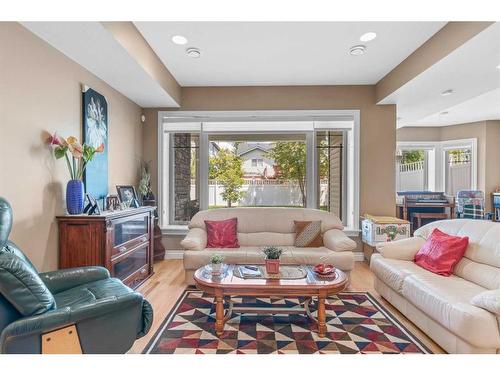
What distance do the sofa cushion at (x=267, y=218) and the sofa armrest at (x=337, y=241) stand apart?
182 mm

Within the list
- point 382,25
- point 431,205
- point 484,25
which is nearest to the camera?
point 484,25

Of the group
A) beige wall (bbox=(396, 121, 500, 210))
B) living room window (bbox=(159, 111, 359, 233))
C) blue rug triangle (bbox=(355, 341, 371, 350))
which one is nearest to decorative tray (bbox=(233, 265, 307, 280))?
blue rug triangle (bbox=(355, 341, 371, 350))

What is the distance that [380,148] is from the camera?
460 cm

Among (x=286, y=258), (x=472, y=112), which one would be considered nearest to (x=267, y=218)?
(x=286, y=258)

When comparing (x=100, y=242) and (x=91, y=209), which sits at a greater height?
(x=91, y=209)

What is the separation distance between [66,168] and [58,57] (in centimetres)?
104

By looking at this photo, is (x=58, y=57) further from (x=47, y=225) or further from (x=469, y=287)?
(x=469, y=287)

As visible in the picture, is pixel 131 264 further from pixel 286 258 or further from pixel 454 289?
pixel 454 289

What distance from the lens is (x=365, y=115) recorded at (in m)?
4.60

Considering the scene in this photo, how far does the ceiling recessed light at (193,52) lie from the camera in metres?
3.32

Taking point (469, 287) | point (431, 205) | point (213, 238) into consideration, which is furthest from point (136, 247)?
point (431, 205)

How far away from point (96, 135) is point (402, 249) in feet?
11.9

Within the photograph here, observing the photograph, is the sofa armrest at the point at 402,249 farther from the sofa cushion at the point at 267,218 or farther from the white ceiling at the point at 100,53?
the white ceiling at the point at 100,53
